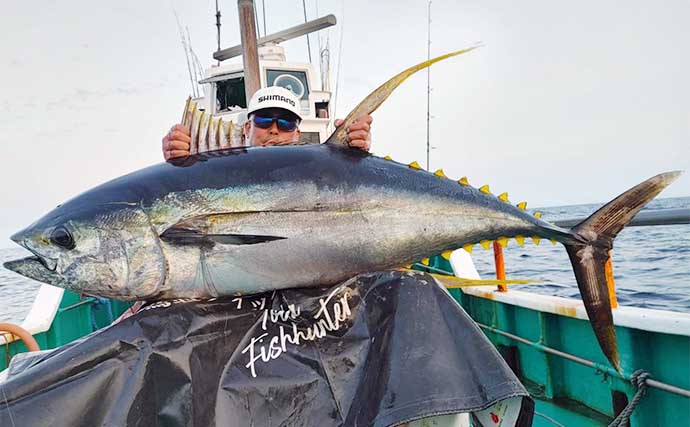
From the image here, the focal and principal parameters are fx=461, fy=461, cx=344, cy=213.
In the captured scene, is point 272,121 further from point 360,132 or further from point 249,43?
point 249,43

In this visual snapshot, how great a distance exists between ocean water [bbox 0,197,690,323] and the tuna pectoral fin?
3.41m

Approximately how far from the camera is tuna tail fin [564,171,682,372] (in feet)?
6.29

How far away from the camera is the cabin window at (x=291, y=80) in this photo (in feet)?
31.7

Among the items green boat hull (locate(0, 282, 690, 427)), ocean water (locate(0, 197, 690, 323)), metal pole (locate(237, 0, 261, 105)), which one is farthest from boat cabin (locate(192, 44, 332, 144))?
green boat hull (locate(0, 282, 690, 427))

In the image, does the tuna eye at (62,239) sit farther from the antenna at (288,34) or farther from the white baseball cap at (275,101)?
the antenna at (288,34)

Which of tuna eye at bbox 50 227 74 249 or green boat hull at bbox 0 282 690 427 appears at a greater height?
tuna eye at bbox 50 227 74 249

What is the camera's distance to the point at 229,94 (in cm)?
985

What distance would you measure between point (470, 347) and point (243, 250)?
81 centimetres

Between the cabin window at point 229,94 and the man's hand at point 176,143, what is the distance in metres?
7.95

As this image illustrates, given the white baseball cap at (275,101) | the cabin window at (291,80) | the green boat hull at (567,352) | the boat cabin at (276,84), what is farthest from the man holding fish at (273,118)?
the cabin window at (291,80)

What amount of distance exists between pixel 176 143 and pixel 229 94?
824 cm

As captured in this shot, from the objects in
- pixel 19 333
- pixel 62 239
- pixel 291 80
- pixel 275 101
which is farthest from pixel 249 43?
pixel 291 80

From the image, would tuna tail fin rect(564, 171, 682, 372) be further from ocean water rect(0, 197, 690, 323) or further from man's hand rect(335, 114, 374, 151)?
ocean water rect(0, 197, 690, 323)

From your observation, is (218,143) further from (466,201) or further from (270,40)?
(270,40)
